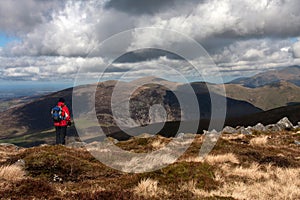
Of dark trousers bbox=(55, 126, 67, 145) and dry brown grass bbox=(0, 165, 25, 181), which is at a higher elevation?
dry brown grass bbox=(0, 165, 25, 181)

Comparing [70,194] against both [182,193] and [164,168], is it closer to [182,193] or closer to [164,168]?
[182,193]

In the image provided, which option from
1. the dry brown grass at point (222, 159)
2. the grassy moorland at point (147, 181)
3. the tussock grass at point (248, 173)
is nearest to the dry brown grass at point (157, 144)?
the dry brown grass at point (222, 159)

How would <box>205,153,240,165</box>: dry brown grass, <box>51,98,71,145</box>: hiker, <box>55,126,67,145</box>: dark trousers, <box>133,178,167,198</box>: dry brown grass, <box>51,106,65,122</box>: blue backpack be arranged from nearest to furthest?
1. <box>133,178,167,198</box>: dry brown grass
2. <box>205,153,240,165</box>: dry brown grass
3. <box>51,106,65,122</box>: blue backpack
4. <box>51,98,71,145</box>: hiker
5. <box>55,126,67,145</box>: dark trousers

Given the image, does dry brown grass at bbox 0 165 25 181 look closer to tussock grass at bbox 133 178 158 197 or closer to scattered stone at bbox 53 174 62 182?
scattered stone at bbox 53 174 62 182

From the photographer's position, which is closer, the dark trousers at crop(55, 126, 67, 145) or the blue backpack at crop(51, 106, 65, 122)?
the blue backpack at crop(51, 106, 65, 122)

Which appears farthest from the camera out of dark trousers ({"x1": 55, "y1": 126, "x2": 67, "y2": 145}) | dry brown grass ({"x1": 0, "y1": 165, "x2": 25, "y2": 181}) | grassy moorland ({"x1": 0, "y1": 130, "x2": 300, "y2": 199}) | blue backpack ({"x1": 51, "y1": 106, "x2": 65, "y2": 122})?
dark trousers ({"x1": 55, "y1": 126, "x2": 67, "y2": 145})

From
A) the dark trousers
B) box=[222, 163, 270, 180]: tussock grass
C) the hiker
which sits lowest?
the dark trousers

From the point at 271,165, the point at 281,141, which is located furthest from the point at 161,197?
the point at 281,141

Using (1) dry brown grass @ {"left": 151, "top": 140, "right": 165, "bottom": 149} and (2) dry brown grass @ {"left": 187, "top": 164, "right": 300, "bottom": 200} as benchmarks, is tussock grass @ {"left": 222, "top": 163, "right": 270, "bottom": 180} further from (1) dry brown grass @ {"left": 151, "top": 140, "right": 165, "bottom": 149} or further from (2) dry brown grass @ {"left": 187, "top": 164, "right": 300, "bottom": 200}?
(1) dry brown grass @ {"left": 151, "top": 140, "right": 165, "bottom": 149}

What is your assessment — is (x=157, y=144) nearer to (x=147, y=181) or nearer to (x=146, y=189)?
(x=147, y=181)

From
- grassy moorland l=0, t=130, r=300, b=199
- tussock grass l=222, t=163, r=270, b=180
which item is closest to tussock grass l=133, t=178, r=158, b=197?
grassy moorland l=0, t=130, r=300, b=199

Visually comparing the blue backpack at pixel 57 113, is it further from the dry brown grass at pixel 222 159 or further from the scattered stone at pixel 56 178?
the dry brown grass at pixel 222 159

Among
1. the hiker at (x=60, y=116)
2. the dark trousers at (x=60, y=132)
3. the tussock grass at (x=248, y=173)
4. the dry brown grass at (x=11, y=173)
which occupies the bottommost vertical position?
the dark trousers at (x=60, y=132)

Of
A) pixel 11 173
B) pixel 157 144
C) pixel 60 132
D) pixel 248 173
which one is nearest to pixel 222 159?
pixel 248 173
